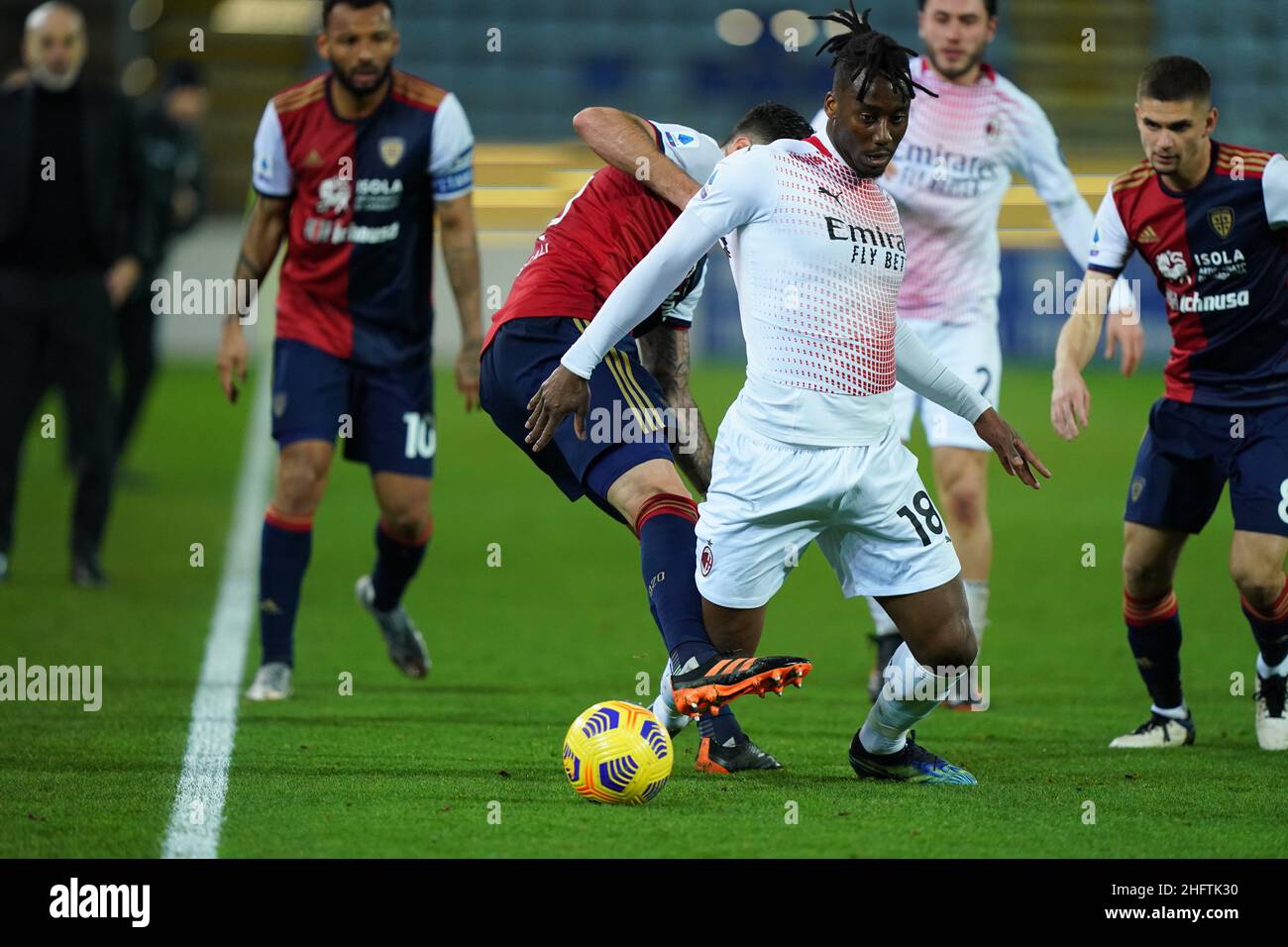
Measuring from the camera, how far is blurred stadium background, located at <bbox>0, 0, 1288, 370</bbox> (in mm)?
24750

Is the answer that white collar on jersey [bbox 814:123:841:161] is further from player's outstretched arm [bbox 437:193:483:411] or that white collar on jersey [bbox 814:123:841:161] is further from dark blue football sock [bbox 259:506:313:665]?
dark blue football sock [bbox 259:506:313:665]

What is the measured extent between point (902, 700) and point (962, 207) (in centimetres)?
297

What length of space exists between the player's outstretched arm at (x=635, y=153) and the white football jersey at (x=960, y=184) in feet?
7.04

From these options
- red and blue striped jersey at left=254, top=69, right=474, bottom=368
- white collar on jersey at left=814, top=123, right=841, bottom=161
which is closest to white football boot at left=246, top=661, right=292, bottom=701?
red and blue striped jersey at left=254, top=69, right=474, bottom=368

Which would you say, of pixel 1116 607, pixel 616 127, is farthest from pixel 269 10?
pixel 616 127

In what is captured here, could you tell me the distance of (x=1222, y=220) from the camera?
567 centimetres

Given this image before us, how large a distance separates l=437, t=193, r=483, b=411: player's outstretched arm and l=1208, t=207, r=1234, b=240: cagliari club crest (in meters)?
2.57

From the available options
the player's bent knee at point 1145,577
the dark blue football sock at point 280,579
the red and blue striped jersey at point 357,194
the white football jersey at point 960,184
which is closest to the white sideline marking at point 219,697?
the dark blue football sock at point 280,579

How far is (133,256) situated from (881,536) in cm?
697

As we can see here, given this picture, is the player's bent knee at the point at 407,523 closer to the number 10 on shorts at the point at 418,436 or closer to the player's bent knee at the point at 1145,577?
the number 10 on shorts at the point at 418,436

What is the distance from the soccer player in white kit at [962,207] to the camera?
280 inches

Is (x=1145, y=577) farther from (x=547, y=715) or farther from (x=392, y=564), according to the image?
(x=392, y=564)

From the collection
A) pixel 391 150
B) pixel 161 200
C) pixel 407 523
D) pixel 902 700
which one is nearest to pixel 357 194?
pixel 391 150

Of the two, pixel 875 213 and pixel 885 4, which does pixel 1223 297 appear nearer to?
pixel 875 213
